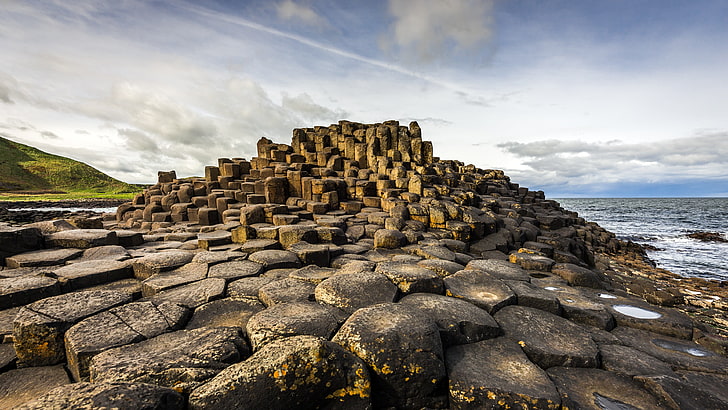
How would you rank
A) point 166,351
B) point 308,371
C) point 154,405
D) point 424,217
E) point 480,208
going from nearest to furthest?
point 154,405
point 308,371
point 166,351
point 424,217
point 480,208

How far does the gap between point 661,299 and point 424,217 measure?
5.58 metres

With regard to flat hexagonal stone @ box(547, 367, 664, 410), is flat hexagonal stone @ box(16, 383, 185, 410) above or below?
above

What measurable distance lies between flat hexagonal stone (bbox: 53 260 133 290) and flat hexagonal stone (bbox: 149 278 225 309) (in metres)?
1.39

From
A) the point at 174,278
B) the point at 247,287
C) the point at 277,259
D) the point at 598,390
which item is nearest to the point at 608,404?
the point at 598,390

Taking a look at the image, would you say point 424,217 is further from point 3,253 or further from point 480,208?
point 3,253

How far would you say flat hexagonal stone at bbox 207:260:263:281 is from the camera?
15.1ft

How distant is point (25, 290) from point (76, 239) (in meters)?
3.01

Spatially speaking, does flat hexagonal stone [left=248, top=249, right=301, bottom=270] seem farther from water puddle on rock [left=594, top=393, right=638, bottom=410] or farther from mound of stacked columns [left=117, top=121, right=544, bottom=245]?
water puddle on rock [left=594, top=393, right=638, bottom=410]

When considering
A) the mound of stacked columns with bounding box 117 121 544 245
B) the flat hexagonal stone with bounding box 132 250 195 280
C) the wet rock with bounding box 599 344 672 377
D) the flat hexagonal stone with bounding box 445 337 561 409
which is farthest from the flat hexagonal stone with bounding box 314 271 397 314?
the mound of stacked columns with bounding box 117 121 544 245

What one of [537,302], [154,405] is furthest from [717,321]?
[154,405]

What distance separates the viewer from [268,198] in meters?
12.3

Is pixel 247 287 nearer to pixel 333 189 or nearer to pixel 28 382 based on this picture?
pixel 28 382

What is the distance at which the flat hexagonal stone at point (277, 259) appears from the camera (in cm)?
529

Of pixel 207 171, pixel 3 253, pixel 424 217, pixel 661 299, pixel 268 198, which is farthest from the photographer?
pixel 207 171
